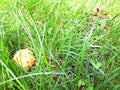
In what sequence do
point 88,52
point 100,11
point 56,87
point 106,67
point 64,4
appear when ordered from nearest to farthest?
point 56,87, point 106,67, point 88,52, point 64,4, point 100,11

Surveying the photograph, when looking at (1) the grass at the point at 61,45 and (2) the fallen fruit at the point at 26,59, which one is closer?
(1) the grass at the point at 61,45

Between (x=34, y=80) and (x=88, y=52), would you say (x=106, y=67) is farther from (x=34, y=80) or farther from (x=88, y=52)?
(x=34, y=80)

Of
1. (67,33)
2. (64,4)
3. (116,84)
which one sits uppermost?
(64,4)

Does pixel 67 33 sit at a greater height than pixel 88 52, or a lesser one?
greater

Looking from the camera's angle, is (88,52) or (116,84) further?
(88,52)

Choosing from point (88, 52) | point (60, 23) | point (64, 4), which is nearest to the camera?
point (88, 52)

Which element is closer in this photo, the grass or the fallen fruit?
the grass

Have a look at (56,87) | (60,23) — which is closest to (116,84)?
(56,87)
